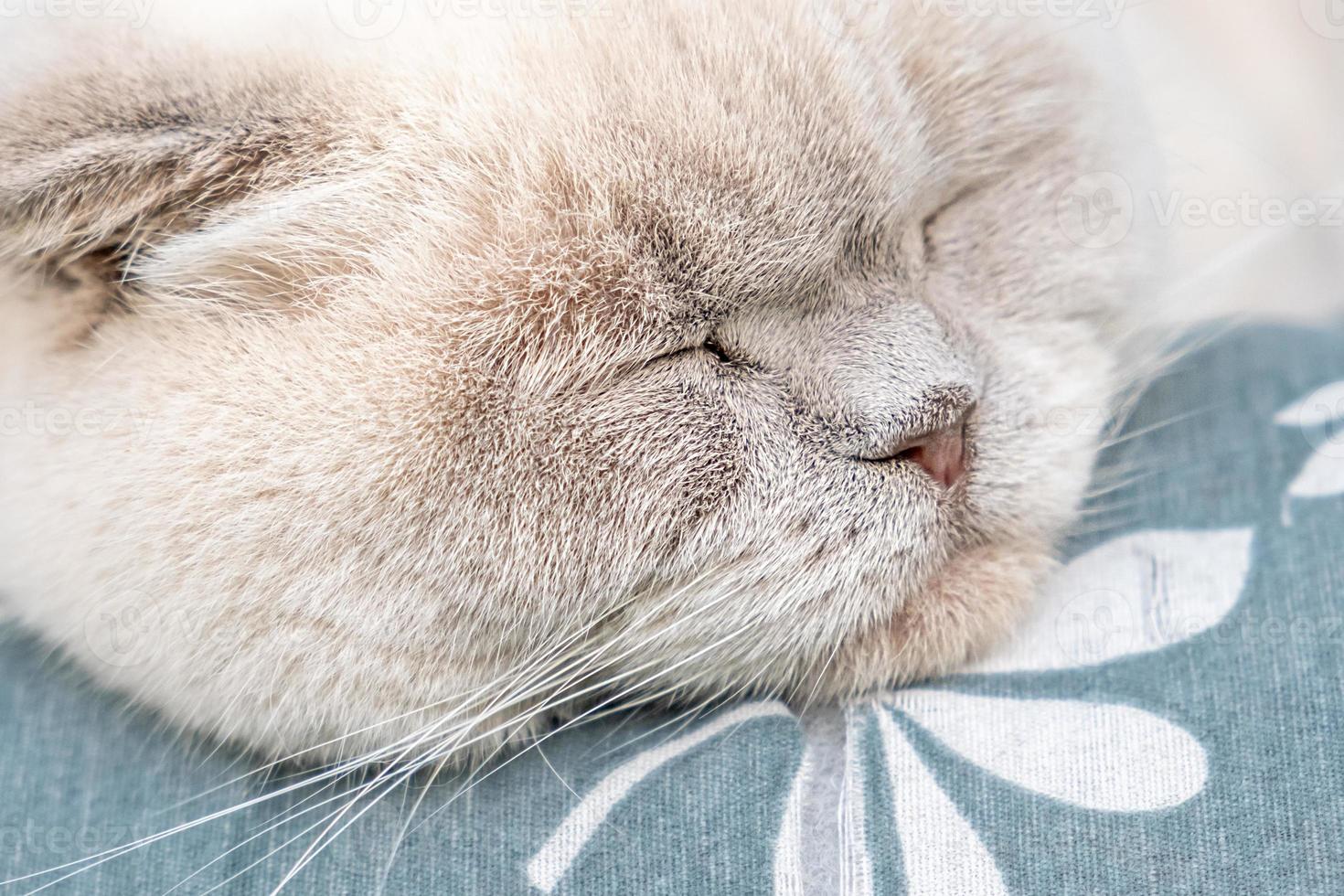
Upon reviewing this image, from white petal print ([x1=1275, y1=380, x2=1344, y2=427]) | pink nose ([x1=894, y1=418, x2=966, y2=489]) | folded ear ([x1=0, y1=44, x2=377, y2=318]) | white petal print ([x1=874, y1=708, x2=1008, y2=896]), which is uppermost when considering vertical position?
folded ear ([x1=0, y1=44, x2=377, y2=318])

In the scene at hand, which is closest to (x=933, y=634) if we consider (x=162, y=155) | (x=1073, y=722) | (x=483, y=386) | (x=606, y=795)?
(x=1073, y=722)

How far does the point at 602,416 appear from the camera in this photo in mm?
797

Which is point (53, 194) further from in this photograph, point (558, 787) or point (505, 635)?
point (558, 787)

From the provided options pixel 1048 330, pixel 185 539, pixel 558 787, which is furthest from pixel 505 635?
pixel 1048 330

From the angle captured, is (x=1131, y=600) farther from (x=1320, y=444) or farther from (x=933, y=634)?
(x=1320, y=444)

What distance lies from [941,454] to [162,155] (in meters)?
0.67

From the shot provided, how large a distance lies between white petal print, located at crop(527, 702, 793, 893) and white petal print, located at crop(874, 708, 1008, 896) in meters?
0.11

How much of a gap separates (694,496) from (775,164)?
27 cm

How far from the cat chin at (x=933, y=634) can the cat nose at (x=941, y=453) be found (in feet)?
0.30

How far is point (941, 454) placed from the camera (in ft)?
2.96

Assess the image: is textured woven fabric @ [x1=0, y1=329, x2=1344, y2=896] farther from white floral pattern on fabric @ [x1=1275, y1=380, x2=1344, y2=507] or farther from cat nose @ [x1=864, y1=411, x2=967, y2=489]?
cat nose @ [x1=864, y1=411, x2=967, y2=489]

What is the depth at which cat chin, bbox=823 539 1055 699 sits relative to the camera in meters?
0.86

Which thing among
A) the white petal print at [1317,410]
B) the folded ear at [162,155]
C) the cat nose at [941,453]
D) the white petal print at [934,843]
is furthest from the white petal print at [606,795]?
the white petal print at [1317,410]

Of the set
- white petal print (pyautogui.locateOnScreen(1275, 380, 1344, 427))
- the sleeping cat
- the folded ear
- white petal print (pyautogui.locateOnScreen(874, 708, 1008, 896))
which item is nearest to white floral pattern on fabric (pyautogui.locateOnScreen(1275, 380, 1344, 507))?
white petal print (pyautogui.locateOnScreen(1275, 380, 1344, 427))
